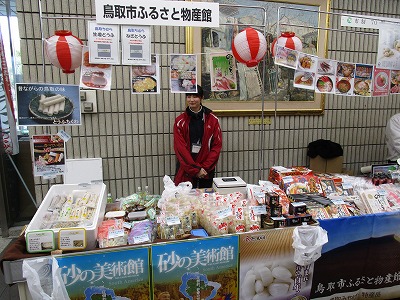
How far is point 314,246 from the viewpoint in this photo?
7.11 feet

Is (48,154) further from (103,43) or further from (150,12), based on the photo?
(150,12)

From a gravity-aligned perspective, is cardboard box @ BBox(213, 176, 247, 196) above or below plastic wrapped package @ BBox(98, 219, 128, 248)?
above

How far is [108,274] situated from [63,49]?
5.72ft

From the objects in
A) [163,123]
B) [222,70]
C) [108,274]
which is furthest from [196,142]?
[108,274]

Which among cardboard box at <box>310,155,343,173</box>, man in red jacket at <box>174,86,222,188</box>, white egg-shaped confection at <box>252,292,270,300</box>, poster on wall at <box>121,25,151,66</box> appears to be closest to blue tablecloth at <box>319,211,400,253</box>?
white egg-shaped confection at <box>252,292,270,300</box>

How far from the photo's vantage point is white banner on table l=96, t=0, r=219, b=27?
91.9 inches

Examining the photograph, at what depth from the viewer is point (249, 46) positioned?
2.53m

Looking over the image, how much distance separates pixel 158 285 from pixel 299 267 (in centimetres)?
110

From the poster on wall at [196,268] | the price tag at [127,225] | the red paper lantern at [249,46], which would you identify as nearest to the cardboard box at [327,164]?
the red paper lantern at [249,46]

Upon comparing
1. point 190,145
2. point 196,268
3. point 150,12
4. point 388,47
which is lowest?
point 196,268

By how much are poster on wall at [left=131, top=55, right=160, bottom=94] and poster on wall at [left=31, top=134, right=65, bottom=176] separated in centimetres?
81

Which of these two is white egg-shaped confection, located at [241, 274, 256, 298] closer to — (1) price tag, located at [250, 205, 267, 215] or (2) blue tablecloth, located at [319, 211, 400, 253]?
(1) price tag, located at [250, 205, 267, 215]

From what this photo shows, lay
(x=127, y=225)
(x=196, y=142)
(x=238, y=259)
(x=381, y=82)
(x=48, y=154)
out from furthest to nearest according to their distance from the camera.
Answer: (x=196, y=142) < (x=381, y=82) < (x=48, y=154) < (x=127, y=225) < (x=238, y=259)

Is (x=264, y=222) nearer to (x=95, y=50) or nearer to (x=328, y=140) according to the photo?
(x=95, y=50)
